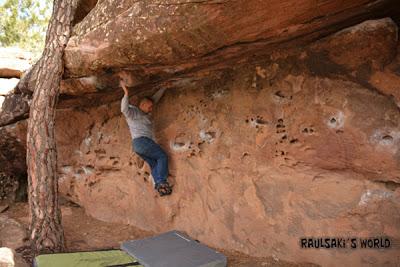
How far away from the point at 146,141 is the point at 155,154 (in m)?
0.20

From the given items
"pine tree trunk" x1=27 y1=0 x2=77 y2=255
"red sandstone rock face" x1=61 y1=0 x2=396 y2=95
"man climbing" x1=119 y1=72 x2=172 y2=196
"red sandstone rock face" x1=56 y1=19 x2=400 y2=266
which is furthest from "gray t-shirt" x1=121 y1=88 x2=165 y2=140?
"pine tree trunk" x1=27 y1=0 x2=77 y2=255

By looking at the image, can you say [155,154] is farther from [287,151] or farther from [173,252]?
[287,151]

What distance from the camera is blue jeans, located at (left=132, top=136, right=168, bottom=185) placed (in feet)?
15.0

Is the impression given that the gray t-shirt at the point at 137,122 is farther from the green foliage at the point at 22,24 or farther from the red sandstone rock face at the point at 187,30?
the green foliage at the point at 22,24

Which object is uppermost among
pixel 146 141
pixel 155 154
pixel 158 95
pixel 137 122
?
pixel 158 95

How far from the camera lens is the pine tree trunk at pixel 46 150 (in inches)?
167

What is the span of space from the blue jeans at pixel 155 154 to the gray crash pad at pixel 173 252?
0.73 meters

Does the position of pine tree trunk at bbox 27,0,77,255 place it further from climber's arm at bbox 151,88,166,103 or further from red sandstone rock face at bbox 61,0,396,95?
climber's arm at bbox 151,88,166,103

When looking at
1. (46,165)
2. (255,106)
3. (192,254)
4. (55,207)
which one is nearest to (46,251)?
(55,207)

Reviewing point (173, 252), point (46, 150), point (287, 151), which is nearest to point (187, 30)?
point (287, 151)

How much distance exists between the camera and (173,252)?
3795mm

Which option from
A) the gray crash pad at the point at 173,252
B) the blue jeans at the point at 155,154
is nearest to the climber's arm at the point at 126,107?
the blue jeans at the point at 155,154

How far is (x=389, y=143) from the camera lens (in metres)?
3.11

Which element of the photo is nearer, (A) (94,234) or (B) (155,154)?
(B) (155,154)
